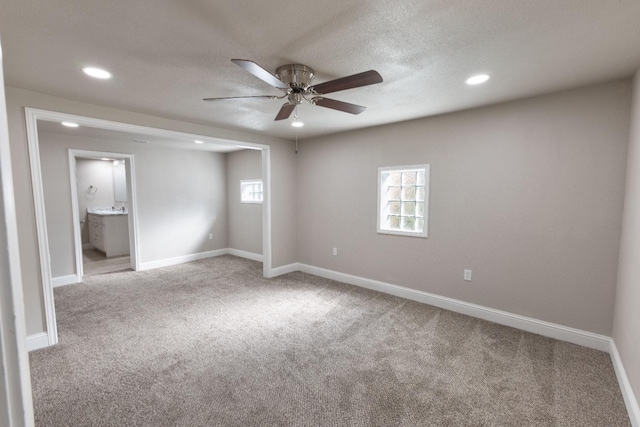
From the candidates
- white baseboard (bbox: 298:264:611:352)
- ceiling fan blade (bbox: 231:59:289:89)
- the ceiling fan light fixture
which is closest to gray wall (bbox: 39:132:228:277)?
white baseboard (bbox: 298:264:611:352)

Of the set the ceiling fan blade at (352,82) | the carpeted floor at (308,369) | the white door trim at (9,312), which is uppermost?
the ceiling fan blade at (352,82)

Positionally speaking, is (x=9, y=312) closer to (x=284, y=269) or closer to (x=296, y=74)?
(x=296, y=74)

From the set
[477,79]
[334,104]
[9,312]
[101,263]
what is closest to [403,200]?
[477,79]

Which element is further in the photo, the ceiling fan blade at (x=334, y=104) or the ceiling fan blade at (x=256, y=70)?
the ceiling fan blade at (x=334, y=104)

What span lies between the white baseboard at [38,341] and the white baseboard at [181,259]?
2607 millimetres

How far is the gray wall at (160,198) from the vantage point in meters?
4.48

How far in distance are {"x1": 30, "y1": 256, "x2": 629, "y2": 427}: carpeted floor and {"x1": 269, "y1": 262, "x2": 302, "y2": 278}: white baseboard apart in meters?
1.14

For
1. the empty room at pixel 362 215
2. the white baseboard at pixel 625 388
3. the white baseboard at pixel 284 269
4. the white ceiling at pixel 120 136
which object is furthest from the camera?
the white baseboard at pixel 284 269

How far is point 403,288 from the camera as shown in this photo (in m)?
3.93

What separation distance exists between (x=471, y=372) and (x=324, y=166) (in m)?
3.31

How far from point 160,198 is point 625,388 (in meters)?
6.38

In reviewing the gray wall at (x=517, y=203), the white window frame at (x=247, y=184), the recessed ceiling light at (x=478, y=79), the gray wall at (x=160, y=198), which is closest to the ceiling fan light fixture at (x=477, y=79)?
the recessed ceiling light at (x=478, y=79)

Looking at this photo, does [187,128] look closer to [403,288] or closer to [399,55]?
[399,55]

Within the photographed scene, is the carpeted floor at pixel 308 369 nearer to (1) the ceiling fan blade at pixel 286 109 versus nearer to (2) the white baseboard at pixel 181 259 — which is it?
(2) the white baseboard at pixel 181 259
